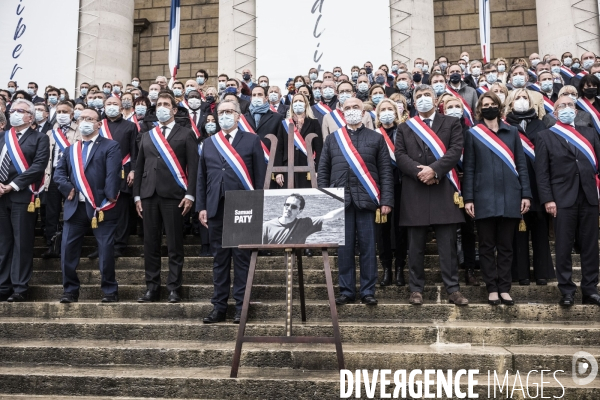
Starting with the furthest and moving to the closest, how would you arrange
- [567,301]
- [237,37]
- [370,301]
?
[237,37], [370,301], [567,301]

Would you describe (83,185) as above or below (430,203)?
above

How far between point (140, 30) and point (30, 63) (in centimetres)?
567

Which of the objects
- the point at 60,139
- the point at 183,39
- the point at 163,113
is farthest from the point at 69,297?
the point at 183,39

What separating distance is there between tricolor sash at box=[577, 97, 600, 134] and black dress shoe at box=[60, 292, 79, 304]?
633cm

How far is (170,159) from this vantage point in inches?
236

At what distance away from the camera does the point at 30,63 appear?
13844 millimetres

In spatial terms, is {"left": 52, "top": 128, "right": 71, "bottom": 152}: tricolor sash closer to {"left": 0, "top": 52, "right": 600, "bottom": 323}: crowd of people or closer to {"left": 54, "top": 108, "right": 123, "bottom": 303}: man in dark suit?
{"left": 0, "top": 52, "right": 600, "bottom": 323}: crowd of people

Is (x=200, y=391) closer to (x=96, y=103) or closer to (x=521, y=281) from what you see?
(x=521, y=281)

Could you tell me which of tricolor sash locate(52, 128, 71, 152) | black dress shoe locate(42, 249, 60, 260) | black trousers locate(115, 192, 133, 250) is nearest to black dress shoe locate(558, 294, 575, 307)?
black trousers locate(115, 192, 133, 250)

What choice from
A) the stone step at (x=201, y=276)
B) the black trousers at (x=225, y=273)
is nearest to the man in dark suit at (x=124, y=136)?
the stone step at (x=201, y=276)

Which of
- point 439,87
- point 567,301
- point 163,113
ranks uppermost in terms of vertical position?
point 439,87

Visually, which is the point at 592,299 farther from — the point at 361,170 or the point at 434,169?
the point at 361,170

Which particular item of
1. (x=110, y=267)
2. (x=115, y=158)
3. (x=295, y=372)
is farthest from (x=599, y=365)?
(x=115, y=158)

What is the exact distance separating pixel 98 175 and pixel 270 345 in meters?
2.79
